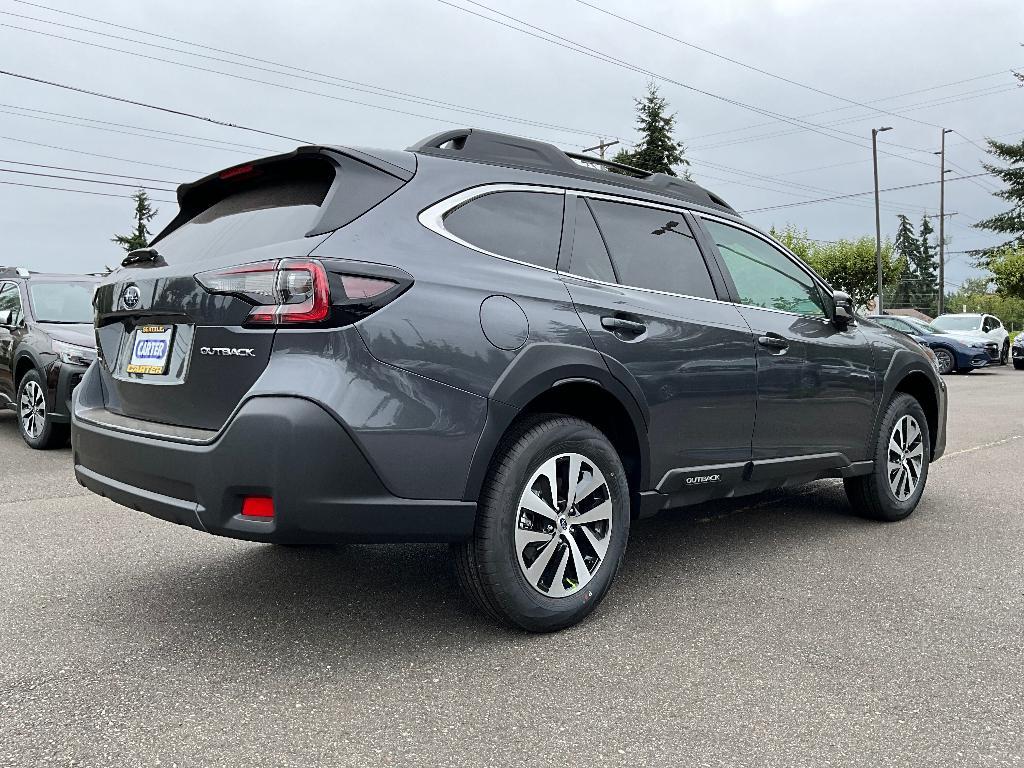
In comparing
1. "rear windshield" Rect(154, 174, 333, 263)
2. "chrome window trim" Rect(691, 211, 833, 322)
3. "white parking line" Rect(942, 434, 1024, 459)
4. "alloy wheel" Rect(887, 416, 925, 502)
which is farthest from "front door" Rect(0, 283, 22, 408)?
Result: "white parking line" Rect(942, 434, 1024, 459)

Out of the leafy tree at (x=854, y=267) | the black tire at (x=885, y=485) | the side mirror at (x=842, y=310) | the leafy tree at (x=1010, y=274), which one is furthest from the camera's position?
the leafy tree at (x=854, y=267)

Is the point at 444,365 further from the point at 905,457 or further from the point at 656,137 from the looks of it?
the point at 656,137

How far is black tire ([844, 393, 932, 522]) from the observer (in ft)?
16.8

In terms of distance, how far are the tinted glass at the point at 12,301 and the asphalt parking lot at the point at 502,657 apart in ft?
14.6

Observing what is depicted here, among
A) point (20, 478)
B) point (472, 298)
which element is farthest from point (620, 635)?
point (20, 478)

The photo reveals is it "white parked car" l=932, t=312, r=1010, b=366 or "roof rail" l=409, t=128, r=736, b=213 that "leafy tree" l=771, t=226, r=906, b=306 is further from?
"roof rail" l=409, t=128, r=736, b=213

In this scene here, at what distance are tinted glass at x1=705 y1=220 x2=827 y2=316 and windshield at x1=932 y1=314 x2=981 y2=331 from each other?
21.7 m

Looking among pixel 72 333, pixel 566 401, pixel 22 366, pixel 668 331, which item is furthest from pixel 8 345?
pixel 668 331

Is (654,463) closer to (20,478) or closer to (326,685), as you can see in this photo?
(326,685)

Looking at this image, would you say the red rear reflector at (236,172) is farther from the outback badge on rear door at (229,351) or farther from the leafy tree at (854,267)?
the leafy tree at (854,267)

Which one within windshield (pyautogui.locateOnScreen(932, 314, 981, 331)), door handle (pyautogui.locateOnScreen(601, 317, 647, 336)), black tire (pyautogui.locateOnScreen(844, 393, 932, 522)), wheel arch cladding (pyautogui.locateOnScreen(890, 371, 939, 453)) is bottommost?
black tire (pyautogui.locateOnScreen(844, 393, 932, 522))

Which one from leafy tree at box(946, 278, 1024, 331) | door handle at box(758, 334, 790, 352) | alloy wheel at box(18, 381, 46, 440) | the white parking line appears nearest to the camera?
door handle at box(758, 334, 790, 352)

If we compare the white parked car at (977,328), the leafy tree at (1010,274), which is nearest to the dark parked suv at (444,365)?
the white parked car at (977,328)

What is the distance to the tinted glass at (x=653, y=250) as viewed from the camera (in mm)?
3801
